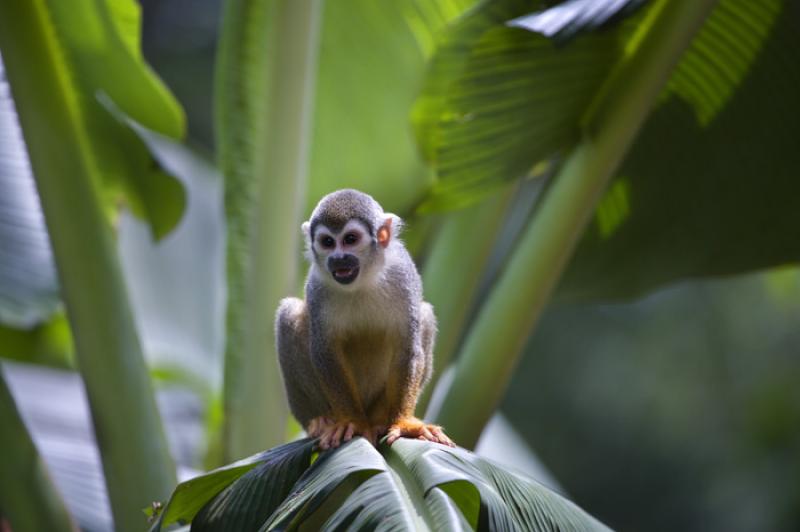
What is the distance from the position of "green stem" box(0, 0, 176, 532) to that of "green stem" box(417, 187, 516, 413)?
1.04m

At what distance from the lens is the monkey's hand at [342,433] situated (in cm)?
259

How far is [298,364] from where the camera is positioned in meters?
3.10

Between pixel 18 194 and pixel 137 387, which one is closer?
pixel 137 387

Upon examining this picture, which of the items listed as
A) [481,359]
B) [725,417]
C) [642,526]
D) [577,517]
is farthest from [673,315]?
[577,517]

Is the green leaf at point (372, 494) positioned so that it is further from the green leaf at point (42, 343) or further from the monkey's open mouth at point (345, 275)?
the green leaf at point (42, 343)

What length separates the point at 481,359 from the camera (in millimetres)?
3348

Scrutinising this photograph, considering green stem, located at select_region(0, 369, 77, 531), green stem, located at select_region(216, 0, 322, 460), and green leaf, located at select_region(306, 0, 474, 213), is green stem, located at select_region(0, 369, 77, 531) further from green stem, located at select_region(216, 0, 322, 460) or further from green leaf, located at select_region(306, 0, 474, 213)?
green leaf, located at select_region(306, 0, 474, 213)

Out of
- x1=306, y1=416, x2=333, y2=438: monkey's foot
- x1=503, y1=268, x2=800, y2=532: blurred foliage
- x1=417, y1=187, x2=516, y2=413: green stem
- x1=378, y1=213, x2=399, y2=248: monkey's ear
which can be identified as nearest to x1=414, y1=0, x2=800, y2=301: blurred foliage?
x1=417, y1=187, x2=516, y2=413: green stem

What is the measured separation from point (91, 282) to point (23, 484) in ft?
2.29

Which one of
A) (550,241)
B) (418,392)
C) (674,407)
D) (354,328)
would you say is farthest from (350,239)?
(674,407)

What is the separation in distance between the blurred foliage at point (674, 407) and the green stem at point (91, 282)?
8192 millimetres

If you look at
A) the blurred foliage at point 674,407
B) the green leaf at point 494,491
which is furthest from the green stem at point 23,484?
the blurred foliage at point 674,407

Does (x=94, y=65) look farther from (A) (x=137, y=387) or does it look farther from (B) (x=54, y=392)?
(B) (x=54, y=392)

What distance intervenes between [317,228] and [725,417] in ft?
31.0
